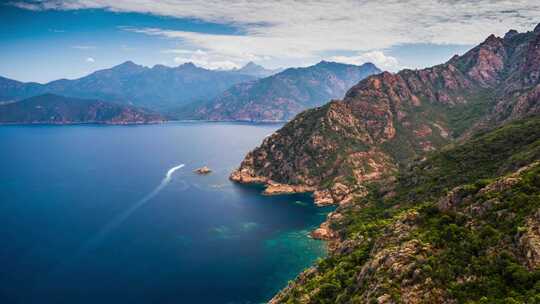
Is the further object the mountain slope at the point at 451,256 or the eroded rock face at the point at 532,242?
the mountain slope at the point at 451,256

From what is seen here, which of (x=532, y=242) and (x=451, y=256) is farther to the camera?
(x=451, y=256)

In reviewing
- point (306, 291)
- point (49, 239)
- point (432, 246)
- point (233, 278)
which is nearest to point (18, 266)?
point (49, 239)

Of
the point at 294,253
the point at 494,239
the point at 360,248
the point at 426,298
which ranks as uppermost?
the point at 494,239

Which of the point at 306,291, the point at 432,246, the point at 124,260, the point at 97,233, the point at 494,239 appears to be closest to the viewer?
the point at 494,239

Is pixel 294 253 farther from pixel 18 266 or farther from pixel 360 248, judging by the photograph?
pixel 18 266

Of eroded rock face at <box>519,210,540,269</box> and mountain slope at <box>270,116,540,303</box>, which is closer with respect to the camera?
eroded rock face at <box>519,210,540,269</box>

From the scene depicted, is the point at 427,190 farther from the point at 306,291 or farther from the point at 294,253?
the point at 306,291

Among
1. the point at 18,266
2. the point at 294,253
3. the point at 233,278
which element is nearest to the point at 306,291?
the point at 233,278

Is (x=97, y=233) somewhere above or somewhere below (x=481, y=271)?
below

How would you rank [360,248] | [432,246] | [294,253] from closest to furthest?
1. [432,246]
2. [360,248]
3. [294,253]

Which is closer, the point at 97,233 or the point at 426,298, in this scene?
the point at 426,298

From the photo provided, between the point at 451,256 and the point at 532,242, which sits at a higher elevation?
the point at 532,242
